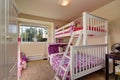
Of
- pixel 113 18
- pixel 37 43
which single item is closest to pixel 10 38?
pixel 113 18

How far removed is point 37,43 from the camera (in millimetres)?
4641

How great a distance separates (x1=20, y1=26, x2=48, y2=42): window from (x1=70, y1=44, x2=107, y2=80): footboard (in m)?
3.09

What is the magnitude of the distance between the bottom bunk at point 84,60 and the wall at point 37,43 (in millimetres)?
2566

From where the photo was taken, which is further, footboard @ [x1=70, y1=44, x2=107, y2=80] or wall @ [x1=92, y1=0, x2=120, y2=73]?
wall @ [x1=92, y1=0, x2=120, y2=73]

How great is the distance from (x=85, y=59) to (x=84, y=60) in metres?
0.06

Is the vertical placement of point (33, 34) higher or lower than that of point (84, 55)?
higher

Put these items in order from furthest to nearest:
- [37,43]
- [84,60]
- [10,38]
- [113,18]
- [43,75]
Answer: [37,43] → [113,18] → [43,75] → [84,60] → [10,38]

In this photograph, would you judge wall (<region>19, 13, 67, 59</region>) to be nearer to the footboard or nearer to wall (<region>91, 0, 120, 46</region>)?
wall (<region>91, 0, 120, 46</region>)

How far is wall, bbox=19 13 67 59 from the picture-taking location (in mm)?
4246

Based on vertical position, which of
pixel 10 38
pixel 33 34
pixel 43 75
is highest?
pixel 33 34

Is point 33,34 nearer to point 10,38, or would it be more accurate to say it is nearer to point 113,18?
point 113,18

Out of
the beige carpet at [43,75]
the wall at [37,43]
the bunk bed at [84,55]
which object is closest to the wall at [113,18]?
the bunk bed at [84,55]

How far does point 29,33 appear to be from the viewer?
4.62 meters

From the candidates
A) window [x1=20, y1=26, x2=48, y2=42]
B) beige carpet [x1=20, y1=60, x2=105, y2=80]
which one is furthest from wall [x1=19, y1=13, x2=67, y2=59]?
beige carpet [x1=20, y1=60, x2=105, y2=80]
